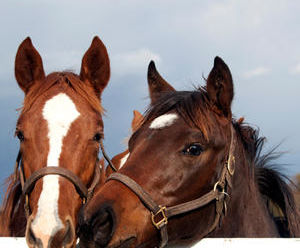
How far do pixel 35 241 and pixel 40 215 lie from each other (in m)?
0.21

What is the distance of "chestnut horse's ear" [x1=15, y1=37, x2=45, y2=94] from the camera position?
439 cm

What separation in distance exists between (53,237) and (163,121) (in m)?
1.34

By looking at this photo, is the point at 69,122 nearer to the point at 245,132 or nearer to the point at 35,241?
the point at 35,241

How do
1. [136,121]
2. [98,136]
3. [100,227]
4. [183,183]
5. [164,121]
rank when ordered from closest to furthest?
[100,227] < [183,183] < [164,121] < [98,136] < [136,121]

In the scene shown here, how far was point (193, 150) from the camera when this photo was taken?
10.2 ft

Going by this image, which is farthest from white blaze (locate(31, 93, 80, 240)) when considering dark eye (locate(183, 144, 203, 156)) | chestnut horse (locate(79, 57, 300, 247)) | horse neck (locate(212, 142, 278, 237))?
horse neck (locate(212, 142, 278, 237))

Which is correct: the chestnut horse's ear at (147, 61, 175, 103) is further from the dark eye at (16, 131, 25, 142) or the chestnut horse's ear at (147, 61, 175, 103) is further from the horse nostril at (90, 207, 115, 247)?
the horse nostril at (90, 207, 115, 247)

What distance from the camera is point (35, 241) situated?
300 centimetres

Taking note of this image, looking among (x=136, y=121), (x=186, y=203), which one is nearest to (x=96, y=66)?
(x=136, y=121)

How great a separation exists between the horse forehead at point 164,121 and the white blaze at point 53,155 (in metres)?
0.90

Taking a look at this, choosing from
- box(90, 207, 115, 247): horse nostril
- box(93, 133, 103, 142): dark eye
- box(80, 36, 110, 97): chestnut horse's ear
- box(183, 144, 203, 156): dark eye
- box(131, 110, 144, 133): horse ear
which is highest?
box(80, 36, 110, 97): chestnut horse's ear

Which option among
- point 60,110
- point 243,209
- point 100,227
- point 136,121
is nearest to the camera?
point 100,227

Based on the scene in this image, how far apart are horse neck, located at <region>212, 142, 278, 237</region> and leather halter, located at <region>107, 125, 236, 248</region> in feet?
0.49

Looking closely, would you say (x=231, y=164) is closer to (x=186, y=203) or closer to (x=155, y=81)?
(x=186, y=203)
